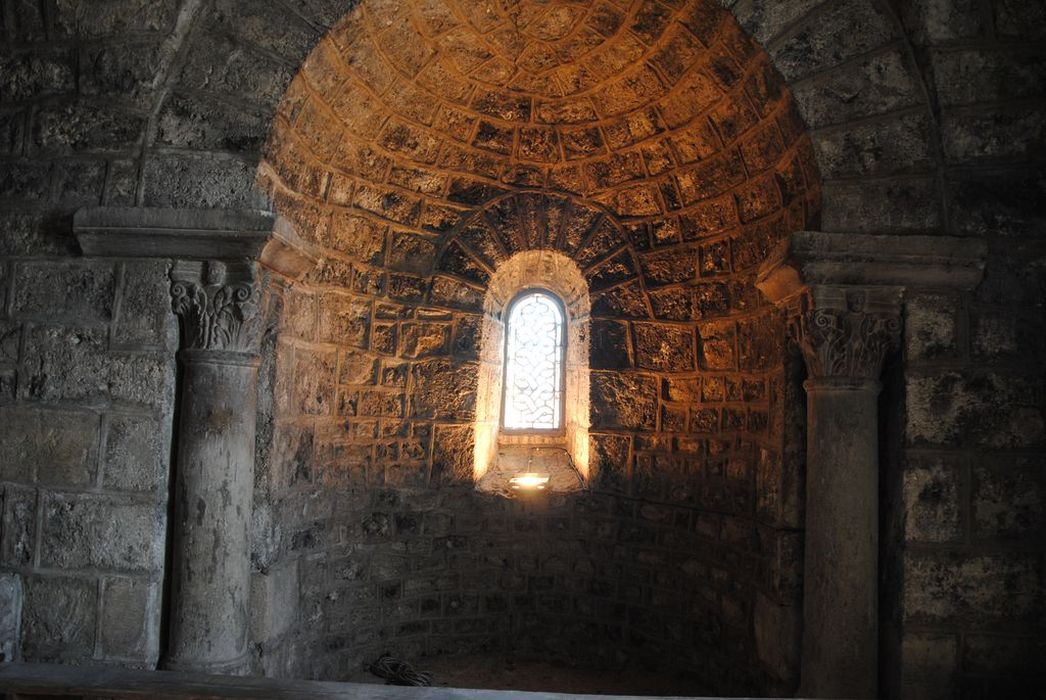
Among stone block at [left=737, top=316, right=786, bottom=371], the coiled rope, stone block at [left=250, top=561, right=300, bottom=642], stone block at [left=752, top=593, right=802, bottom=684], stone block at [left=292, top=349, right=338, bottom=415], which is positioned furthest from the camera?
the coiled rope

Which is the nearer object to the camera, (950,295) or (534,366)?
(950,295)

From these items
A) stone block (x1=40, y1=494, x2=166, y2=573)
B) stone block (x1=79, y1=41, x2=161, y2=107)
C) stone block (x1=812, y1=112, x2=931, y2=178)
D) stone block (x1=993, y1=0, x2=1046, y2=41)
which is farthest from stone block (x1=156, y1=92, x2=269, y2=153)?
stone block (x1=993, y1=0, x2=1046, y2=41)

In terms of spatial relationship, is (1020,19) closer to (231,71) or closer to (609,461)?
(609,461)

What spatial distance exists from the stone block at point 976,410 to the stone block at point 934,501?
11 cm

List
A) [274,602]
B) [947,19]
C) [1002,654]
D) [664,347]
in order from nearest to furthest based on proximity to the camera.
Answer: [1002,654], [947,19], [274,602], [664,347]

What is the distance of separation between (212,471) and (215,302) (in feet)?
2.47

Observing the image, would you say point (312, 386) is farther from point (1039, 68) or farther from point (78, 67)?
point (1039, 68)

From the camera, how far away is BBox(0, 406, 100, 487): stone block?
330 centimetres

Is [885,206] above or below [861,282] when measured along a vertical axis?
above

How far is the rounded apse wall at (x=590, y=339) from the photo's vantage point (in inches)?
154

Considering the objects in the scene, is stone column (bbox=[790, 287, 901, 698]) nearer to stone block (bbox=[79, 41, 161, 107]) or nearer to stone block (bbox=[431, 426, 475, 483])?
stone block (bbox=[431, 426, 475, 483])

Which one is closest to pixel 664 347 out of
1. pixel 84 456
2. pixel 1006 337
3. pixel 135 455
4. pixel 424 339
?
pixel 424 339

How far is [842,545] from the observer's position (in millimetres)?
3355

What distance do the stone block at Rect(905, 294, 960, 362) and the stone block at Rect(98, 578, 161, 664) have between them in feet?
11.7
